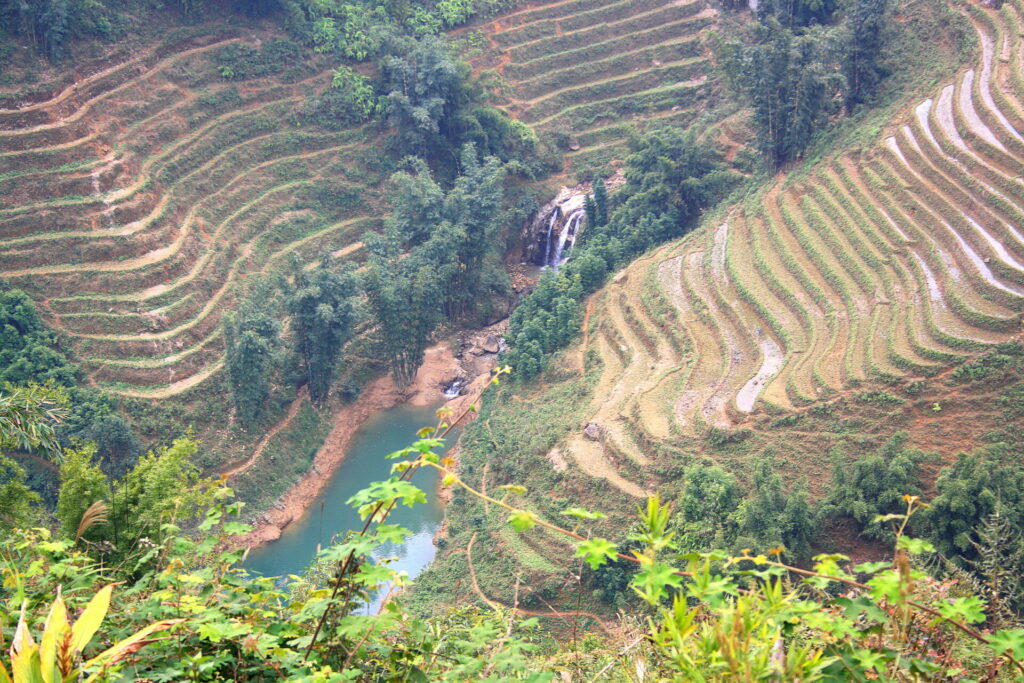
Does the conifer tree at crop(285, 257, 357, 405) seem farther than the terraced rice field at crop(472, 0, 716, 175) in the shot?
No

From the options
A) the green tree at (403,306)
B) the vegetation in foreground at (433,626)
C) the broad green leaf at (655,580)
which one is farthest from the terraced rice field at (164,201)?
the broad green leaf at (655,580)

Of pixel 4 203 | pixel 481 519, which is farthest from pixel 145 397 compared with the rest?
pixel 481 519

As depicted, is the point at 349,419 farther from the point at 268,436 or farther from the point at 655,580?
the point at 655,580

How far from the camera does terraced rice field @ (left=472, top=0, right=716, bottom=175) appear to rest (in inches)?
981

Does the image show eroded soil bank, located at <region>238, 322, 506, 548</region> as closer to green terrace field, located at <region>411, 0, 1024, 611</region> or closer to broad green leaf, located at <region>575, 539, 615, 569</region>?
green terrace field, located at <region>411, 0, 1024, 611</region>

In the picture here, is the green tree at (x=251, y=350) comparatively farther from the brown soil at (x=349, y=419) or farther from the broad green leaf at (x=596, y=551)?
the broad green leaf at (x=596, y=551)

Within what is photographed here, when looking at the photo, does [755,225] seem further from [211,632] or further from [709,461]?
[211,632]

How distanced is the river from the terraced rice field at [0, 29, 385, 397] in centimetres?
392

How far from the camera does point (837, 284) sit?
15.9m

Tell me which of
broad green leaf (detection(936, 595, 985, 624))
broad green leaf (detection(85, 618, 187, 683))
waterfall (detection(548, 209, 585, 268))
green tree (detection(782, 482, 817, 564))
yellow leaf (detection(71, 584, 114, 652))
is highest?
yellow leaf (detection(71, 584, 114, 652))

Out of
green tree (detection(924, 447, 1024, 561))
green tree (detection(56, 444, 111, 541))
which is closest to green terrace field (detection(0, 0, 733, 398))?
green tree (detection(56, 444, 111, 541))

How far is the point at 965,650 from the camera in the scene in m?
3.67

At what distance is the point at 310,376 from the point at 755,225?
10720 millimetres

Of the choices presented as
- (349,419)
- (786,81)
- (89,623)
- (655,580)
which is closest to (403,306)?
(349,419)
